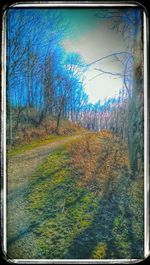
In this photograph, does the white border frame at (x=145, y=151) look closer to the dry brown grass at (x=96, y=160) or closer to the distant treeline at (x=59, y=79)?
the distant treeline at (x=59, y=79)

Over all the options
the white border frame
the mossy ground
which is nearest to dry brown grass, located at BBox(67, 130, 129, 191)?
the mossy ground

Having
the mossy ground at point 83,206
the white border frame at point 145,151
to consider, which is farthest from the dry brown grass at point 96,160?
the white border frame at point 145,151

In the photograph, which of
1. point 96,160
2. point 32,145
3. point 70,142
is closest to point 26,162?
point 32,145

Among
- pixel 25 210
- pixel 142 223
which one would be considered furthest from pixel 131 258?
pixel 25 210

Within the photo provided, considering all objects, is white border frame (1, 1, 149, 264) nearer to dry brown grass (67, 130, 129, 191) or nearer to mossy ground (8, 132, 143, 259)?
mossy ground (8, 132, 143, 259)

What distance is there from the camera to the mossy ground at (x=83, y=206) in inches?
64.3

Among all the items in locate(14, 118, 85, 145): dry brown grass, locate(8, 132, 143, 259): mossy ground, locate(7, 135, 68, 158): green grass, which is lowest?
locate(8, 132, 143, 259): mossy ground

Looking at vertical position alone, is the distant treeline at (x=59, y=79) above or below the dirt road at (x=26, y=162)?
above

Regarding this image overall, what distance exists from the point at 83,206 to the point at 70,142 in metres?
0.32

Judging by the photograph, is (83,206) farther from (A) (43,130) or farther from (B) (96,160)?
(A) (43,130)

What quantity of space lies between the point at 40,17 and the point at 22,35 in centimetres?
13

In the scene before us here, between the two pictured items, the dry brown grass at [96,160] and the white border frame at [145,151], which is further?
the dry brown grass at [96,160]

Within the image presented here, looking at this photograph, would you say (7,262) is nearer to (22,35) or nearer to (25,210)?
(25,210)

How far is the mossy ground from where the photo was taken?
163 cm
